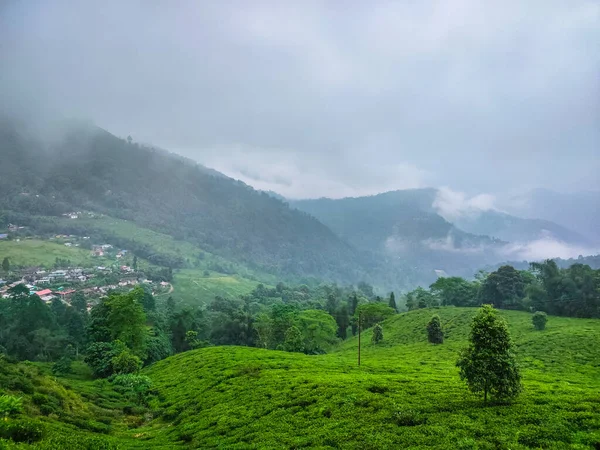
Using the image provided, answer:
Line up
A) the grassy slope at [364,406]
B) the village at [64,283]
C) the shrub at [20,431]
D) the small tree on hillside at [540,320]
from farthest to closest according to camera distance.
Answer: the village at [64,283]
the small tree on hillside at [540,320]
the grassy slope at [364,406]
the shrub at [20,431]

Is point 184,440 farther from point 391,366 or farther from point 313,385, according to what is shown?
point 391,366

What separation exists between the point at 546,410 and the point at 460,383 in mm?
9470

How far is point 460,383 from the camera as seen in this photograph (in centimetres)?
2919

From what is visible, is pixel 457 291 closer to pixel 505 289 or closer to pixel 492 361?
pixel 505 289

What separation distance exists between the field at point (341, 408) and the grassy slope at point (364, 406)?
93mm

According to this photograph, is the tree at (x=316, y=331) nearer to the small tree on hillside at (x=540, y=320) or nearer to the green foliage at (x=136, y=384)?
the green foliage at (x=136, y=384)

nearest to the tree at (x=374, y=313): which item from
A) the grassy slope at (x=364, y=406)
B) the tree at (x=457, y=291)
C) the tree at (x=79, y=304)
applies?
the tree at (x=457, y=291)

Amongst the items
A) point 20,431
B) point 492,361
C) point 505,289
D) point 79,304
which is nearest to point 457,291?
point 505,289

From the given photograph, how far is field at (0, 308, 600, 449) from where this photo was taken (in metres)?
18.8

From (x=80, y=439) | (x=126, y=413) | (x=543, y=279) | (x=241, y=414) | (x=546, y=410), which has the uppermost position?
(x=543, y=279)

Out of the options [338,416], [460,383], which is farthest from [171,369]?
[460,383]

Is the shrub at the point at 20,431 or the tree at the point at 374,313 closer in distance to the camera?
the shrub at the point at 20,431

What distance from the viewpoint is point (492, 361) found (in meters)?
20.8

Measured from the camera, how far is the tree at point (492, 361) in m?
20.8
